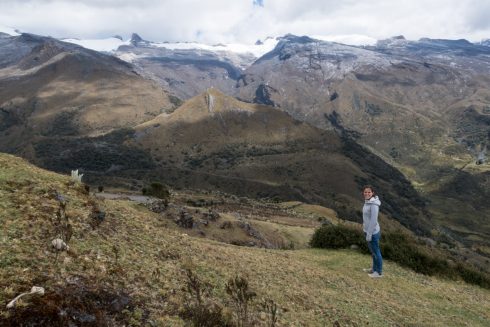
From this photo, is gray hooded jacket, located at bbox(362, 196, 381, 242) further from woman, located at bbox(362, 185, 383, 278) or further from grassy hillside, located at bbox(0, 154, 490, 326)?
grassy hillside, located at bbox(0, 154, 490, 326)

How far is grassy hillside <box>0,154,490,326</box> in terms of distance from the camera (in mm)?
9250

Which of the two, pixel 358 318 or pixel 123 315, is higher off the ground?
pixel 123 315

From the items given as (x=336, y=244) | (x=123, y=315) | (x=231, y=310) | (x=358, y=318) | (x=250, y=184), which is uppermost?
(x=123, y=315)

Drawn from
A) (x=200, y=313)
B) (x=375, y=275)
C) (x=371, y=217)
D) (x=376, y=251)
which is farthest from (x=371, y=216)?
(x=200, y=313)

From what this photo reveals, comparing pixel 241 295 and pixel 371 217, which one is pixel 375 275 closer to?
pixel 371 217

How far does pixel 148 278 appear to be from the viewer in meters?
11.6

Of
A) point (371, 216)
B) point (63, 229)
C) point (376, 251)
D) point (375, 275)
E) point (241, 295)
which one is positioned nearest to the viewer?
point (241, 295)

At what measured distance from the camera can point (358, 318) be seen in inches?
554

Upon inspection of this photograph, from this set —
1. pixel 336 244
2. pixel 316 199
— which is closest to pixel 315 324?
pixel 336 244

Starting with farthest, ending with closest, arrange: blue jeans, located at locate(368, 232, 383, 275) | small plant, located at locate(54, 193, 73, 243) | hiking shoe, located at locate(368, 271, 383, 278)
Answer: hiking shoe, located at locate(368, 271, 383, 278)
blue jeans, located at locate(368, 232, 383, 275)
small plant, located at locate(54, 193, 73, 243)

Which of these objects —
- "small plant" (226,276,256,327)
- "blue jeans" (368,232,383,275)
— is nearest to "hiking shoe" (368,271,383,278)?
"blue jeans" (368,232,383,275)

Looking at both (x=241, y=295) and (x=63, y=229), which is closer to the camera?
(x=241, y=295)

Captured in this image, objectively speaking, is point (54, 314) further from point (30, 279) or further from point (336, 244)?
point (336, 244)

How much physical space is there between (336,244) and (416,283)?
5.41 metres
